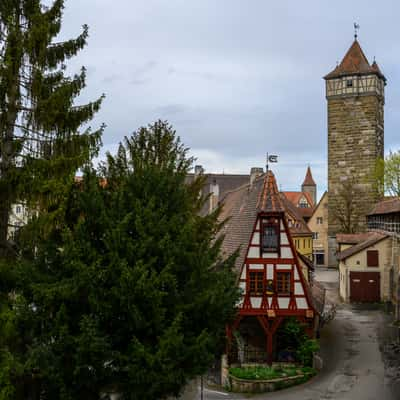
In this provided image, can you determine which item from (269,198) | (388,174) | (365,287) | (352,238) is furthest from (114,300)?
(388,174)

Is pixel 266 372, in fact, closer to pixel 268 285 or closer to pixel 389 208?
pixel 268 285

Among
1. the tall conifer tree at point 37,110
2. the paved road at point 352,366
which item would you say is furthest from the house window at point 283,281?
the tall conifer tree at point 37,110

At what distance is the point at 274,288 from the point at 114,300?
10438 millimetres

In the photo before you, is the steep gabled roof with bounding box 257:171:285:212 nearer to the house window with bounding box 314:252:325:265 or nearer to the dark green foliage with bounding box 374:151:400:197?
the dark green foliage with bounding box 374:151:400:197

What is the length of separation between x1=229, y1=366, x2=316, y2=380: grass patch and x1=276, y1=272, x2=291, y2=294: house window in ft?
9.61

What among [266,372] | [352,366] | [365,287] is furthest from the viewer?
[365,287]

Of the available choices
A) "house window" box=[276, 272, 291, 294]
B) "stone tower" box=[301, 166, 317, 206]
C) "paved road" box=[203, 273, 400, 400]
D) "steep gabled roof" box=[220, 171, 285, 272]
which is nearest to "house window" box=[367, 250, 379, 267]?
"paved road" box=[203, 273, 400, 400]

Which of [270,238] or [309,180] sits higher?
[309,180]

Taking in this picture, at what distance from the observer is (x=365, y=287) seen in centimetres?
3653

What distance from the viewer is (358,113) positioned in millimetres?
50000

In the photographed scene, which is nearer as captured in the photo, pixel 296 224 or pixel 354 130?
pixel 296 224

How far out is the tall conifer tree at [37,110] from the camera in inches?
523

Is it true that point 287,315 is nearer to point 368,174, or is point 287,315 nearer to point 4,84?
point 4,84

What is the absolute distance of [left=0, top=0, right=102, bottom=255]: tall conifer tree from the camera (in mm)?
13297
